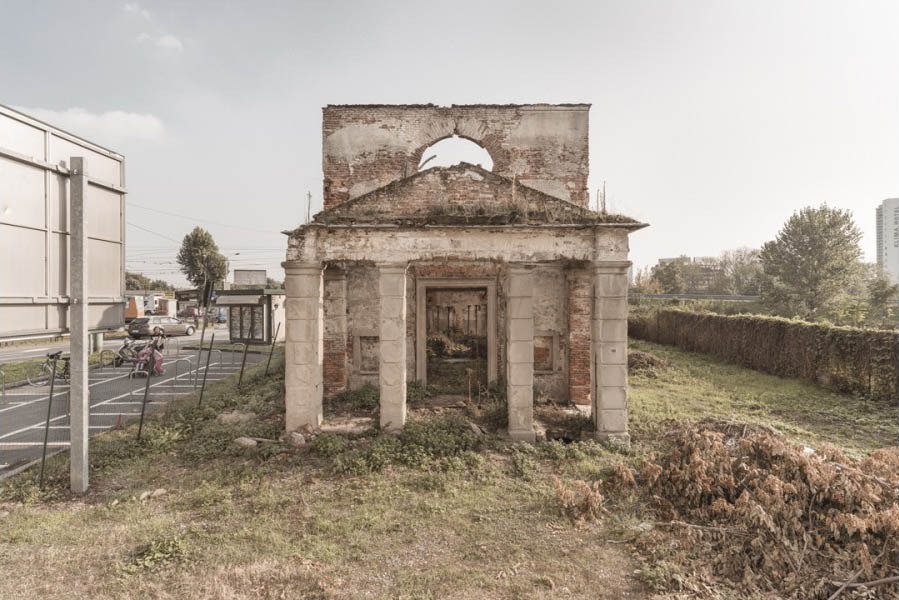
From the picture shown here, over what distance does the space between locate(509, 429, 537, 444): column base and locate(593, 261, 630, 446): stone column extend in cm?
129

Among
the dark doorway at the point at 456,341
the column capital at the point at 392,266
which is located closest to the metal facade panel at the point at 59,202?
the column capital at the point at 392,266

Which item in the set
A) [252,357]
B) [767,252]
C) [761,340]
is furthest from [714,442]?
[767,252]

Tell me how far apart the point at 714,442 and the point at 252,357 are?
2019 cm

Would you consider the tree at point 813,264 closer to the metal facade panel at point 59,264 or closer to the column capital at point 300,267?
the column capital at point 300,267

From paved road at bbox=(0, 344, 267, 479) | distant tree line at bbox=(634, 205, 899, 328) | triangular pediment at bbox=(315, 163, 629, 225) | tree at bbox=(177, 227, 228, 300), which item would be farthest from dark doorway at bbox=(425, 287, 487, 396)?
tree at bbox=(177, 227, 228, 300)

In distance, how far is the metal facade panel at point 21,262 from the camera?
13.3 feet

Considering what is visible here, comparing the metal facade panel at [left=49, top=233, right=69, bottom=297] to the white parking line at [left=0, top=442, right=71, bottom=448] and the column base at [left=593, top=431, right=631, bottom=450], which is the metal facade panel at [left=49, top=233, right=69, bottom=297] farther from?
the column base at [left=593, top=431, right=631, bottom=450]

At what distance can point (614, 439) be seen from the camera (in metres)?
7.63

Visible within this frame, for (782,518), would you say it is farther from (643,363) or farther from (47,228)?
(643,363)

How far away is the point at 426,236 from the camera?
7.82 metres

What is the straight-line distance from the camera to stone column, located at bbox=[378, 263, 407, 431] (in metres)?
7.97

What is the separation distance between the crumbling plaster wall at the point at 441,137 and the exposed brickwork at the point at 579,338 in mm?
2737

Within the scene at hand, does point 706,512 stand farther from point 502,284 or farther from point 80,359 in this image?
point 80,359

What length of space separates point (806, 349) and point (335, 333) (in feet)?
51.1
